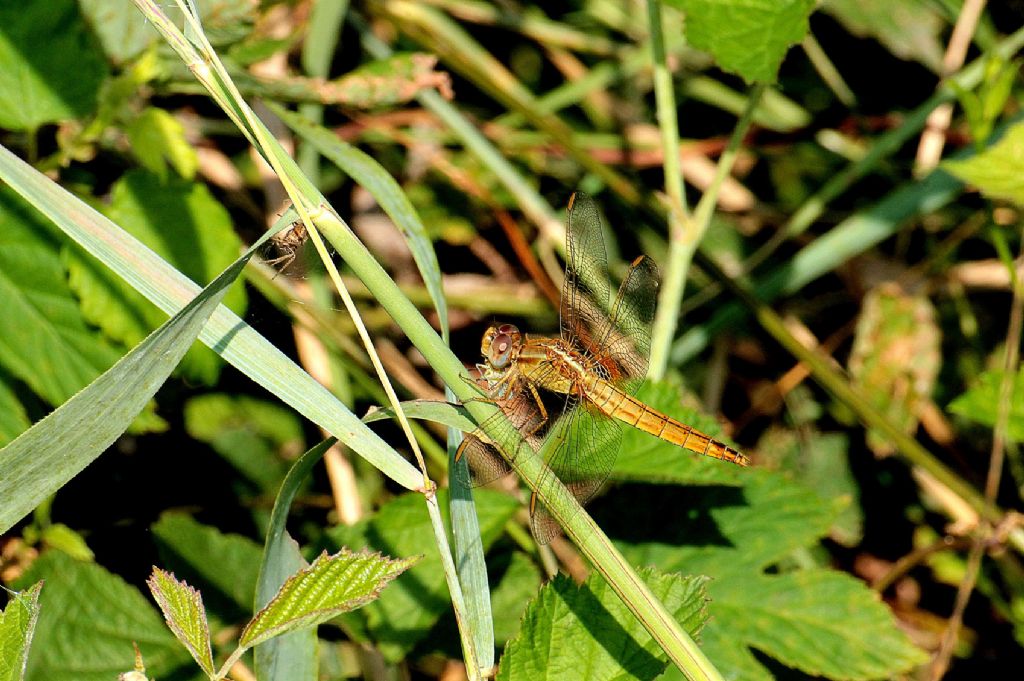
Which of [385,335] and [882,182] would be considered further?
[882,182]

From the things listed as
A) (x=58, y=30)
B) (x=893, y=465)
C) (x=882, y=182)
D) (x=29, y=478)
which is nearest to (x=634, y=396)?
(x=29, y=478)

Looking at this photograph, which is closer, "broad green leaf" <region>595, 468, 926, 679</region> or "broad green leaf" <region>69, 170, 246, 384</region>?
"broad green leaf" <region>69, 170, 246, 384</region>

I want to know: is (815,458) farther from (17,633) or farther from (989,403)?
(17,633)

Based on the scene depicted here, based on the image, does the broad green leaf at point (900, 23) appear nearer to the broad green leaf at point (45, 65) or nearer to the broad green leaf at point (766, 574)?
the broad green leaf at point (766, 574)

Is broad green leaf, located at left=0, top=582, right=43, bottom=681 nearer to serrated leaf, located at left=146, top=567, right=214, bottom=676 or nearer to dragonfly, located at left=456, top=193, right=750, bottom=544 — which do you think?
serrated leaf, located at left=146, top=567, right=214, bottom=676

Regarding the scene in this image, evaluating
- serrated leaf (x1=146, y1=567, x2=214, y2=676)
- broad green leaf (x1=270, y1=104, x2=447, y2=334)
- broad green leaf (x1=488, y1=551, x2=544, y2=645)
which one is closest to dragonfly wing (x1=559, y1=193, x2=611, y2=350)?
broad green leaf (x1=270, y1=104, x2=447, y2=334)

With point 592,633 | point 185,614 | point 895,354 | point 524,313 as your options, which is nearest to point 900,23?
point 895,354

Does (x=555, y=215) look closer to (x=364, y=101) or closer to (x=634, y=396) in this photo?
(x=364, y=101)
